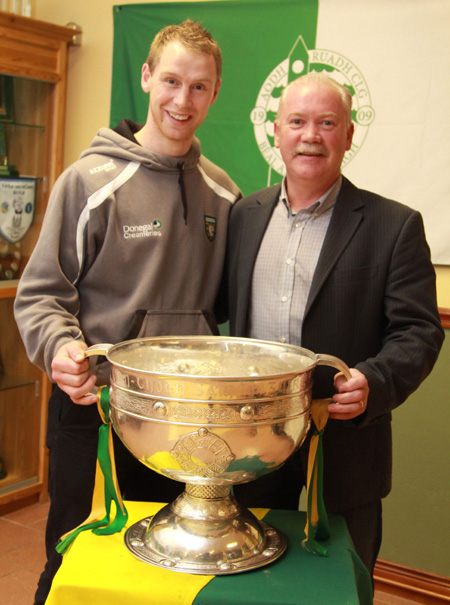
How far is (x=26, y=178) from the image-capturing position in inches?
123

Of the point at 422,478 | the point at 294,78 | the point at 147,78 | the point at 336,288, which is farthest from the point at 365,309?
the point at 294,78

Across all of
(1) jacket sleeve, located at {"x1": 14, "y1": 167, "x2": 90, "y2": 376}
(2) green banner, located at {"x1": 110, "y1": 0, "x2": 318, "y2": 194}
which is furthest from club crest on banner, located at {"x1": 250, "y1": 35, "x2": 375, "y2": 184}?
(1) jacket sleeve, located at {"x1": 14, "y1": 167, "x2": 90, "y2": 376}

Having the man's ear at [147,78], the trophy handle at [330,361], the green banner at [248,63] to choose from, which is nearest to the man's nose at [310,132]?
the man's ear at [147,78]

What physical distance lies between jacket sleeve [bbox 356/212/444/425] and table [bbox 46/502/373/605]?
0.35 meters

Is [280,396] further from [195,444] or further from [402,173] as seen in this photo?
[402,173]

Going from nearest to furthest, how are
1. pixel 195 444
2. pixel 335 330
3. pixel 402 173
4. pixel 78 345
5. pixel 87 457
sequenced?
1. pixel 195 444
2. pixel 78 345
3. pixel 335 330
4. pixel 87 457
5. pixel 402 173

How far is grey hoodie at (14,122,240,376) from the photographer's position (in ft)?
5.28

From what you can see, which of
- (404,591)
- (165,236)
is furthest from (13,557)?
(165,236)

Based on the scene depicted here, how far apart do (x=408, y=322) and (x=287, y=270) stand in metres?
0.31

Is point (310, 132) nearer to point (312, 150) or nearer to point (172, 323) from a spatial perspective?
point (312, 150)

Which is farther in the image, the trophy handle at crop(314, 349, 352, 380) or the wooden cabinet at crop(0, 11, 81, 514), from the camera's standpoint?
the wooden cabinet at crop(0, 11, 81, 514)

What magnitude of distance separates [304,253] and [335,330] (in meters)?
0.21

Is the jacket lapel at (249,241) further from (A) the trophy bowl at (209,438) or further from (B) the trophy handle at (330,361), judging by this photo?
(B) the trophy handle at (330,361)

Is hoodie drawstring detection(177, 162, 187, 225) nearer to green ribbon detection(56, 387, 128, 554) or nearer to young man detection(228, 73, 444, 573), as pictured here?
young man detection(228, 73, 444, 573)
